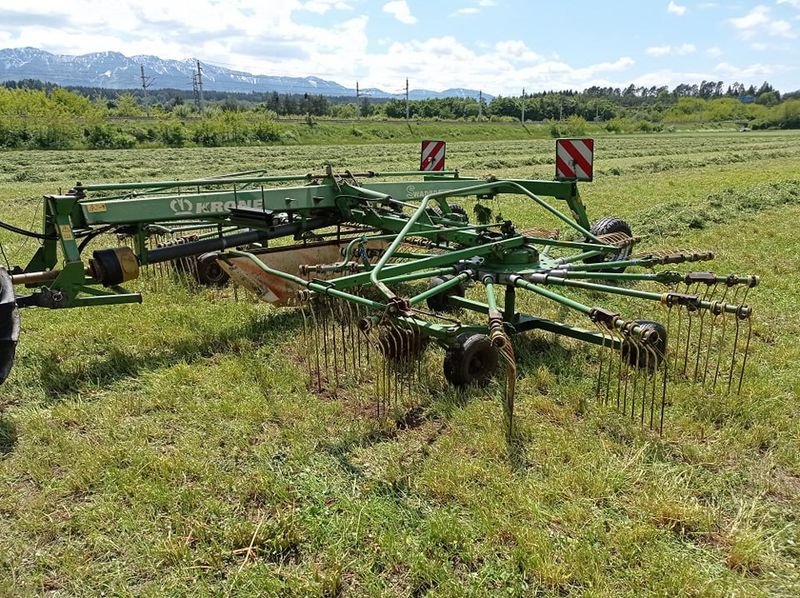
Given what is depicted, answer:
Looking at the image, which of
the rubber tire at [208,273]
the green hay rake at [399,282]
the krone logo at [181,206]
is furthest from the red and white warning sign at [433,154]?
the krone logo at [181,206]

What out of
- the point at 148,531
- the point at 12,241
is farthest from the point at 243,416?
the point at 12,241

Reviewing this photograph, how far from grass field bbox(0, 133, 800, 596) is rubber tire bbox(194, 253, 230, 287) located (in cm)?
145

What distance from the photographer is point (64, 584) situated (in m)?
2.49

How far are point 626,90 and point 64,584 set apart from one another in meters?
208

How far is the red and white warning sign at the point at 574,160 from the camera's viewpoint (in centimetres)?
662

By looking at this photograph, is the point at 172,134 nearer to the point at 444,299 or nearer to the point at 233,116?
the point at 233,116

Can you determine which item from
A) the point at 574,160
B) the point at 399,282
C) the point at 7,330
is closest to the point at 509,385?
the point at 399,282

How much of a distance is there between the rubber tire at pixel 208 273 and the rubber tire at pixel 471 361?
3348 mm

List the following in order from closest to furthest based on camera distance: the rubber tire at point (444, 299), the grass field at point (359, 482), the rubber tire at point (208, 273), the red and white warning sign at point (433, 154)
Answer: the grass field at point (359, 482), the rubber tire at point (444, 299), the rubber tire at point (208, 273), the red and white warning sign at point (433, 154)

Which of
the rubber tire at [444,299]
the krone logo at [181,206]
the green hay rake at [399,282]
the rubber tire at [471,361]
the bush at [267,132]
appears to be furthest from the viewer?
the bush at [267,132]

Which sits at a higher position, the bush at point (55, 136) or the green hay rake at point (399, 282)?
the bush at point (55, 136)

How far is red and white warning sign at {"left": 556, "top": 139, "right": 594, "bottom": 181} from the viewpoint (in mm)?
6625

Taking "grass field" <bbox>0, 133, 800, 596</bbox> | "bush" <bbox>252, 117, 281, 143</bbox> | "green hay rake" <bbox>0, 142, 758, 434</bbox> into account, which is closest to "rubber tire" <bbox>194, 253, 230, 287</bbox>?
"green hay rake" <bbox>0, 142, 758, 434</bbox>

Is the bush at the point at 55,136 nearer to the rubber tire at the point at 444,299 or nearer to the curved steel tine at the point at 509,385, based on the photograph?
the rubber tire at the point at 444,299
